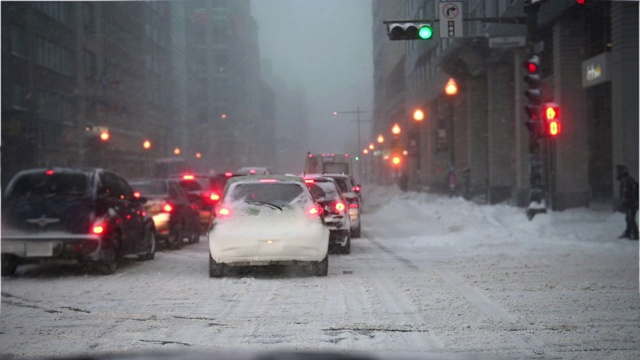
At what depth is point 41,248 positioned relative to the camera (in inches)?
428

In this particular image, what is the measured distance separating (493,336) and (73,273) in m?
7.56

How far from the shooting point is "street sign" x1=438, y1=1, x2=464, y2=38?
1146cm

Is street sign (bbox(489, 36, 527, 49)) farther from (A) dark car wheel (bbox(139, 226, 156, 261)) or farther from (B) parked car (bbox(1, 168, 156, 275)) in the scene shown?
(B) parked car (bbox(1, 168, 156, 275))

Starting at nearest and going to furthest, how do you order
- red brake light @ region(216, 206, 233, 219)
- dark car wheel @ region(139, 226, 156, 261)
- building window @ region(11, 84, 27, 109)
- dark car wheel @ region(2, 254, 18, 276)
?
red brake light @ region(216, 206, 233, 219), dark car wheel @ region(2, 254, 18, 276), dark car wheel @ region(139, 226, 156, 261), building window @ region(11, 84, 27, 109)

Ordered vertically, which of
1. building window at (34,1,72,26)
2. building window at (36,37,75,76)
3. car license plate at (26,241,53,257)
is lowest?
car license plate at (26,241,53,257)

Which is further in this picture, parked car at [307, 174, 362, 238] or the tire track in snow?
parked car at [307, 174, 362, 238]

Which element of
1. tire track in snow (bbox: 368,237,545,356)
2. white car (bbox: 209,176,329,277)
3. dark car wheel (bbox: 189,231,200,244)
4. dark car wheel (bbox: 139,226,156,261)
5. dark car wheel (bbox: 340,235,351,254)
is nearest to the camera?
tire track in snow (bbox: 368,237,545,356)

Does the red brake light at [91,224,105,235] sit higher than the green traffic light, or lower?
lower

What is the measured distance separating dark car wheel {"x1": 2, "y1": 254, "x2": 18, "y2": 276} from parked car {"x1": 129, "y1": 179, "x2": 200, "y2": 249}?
4.53m

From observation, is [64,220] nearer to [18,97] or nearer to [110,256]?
[110,256]

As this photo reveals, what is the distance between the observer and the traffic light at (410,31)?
12.2 m

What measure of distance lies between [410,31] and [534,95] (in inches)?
278

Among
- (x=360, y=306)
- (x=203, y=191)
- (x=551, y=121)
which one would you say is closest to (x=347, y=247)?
(x=551, y=121)

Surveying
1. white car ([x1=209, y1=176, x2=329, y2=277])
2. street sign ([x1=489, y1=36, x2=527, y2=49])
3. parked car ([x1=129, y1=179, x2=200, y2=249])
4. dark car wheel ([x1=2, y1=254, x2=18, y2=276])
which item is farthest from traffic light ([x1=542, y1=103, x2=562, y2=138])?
dark car wheel ([x1=2, y1=254, x2=18, y2=276])
